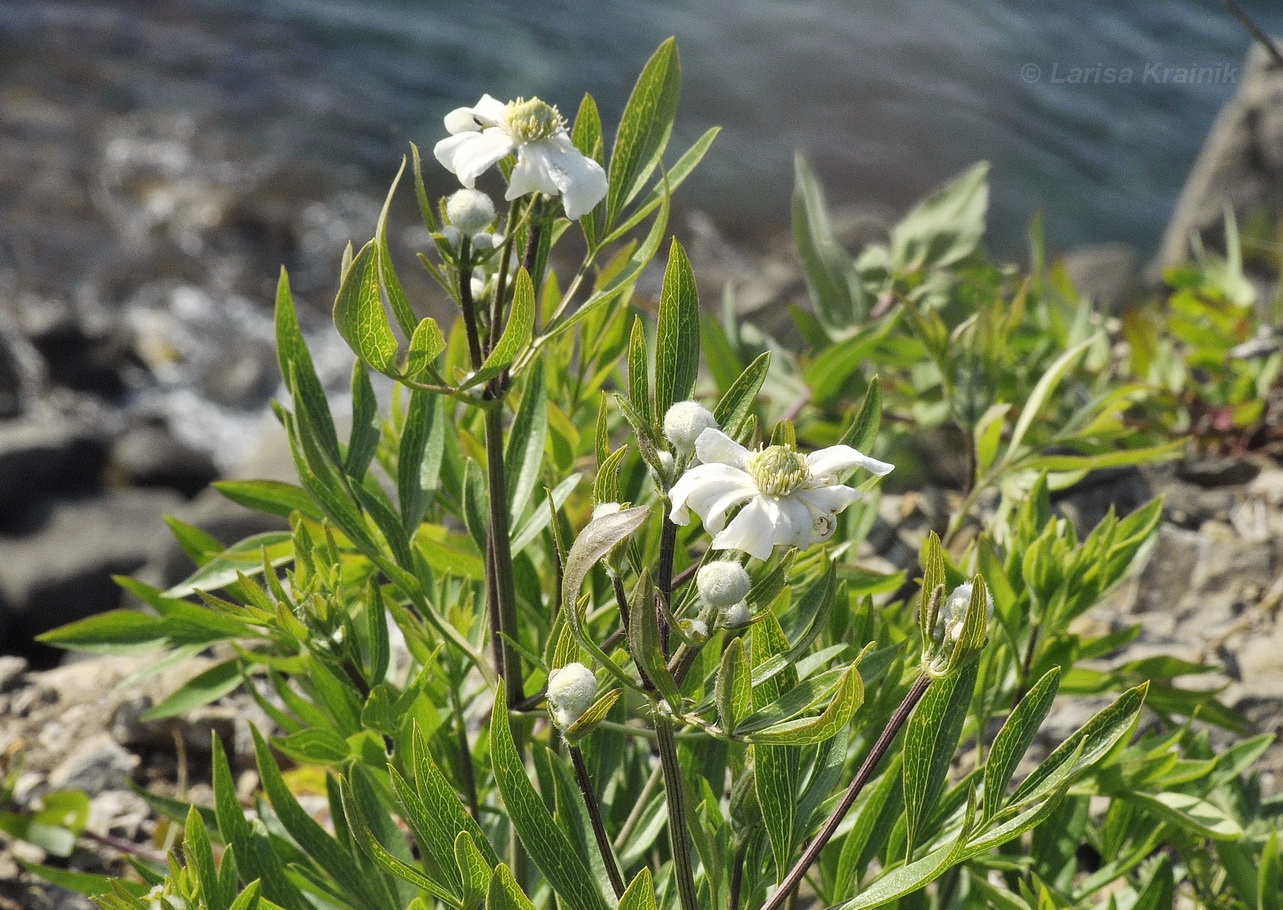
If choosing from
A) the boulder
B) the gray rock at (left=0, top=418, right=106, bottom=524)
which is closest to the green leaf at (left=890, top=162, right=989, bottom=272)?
the boulder

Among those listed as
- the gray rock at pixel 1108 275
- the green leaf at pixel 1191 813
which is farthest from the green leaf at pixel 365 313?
the gray rock at pixel 1108 275

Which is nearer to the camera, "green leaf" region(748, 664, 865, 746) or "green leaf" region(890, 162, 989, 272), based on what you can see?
"green leaf" region(748, 664, 865, 746)

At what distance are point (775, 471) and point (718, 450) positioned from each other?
0.15ft

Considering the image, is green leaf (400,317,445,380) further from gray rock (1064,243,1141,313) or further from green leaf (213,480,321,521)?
gray rock (1064,243,1141,313)

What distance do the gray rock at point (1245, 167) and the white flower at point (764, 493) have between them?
5160mm

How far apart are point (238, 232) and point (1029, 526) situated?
7345mm

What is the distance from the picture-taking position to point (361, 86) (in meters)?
9.61

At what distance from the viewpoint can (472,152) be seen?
1047 mm

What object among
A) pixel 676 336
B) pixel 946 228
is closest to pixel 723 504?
pixel 676 336

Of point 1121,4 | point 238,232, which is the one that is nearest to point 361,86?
point 238,232

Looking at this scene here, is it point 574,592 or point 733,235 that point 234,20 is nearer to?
point 733,235

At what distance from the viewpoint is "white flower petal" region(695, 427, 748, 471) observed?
0.87 m

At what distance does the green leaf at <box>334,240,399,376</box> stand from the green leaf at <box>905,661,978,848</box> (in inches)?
22.3

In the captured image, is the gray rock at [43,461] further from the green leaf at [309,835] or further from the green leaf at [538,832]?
the green leaf at [538,832]
